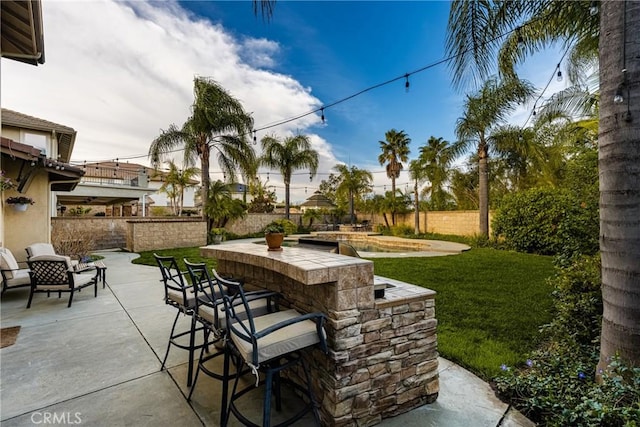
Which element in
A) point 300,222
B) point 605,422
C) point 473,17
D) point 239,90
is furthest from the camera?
point 300,222

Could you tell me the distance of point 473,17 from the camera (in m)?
3.35

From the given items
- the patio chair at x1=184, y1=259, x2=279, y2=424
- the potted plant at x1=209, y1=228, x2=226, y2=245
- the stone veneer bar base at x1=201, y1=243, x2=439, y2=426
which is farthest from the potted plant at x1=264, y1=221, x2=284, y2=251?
the potted plant at x1=209, y1=228, x2=226, y2=245

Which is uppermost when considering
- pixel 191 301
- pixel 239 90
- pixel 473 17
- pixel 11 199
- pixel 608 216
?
pixel 239 90

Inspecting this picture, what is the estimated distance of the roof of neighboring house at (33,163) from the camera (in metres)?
5.03

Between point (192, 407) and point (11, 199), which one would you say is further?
point (11, 199)

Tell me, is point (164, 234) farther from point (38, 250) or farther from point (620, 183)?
point (620, 183)

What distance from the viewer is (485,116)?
34.1 ft

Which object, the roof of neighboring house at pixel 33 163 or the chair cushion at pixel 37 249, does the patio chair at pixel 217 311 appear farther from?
the roof of neighboring house at pixel 33 163

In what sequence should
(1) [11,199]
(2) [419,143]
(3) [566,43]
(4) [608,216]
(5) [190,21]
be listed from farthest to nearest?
(2) [419,143]
(5) [190,21]
(1) [11,199]
(3) [566,43]
(4) [608,216]

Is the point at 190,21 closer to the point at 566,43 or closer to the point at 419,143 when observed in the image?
the point at 566,43

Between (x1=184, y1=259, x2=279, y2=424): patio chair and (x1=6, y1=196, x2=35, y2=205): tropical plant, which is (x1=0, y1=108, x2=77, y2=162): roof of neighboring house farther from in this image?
(x1=184, y1=259, x2=279, y2=424): patio chair

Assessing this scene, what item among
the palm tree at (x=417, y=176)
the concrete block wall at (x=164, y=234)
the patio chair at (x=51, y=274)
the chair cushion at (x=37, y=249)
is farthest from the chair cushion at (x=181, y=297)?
the palm tree at (x=417, y=176)

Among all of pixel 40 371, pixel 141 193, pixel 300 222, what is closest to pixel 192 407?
pixel 40 371

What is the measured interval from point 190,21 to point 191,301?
656cm
